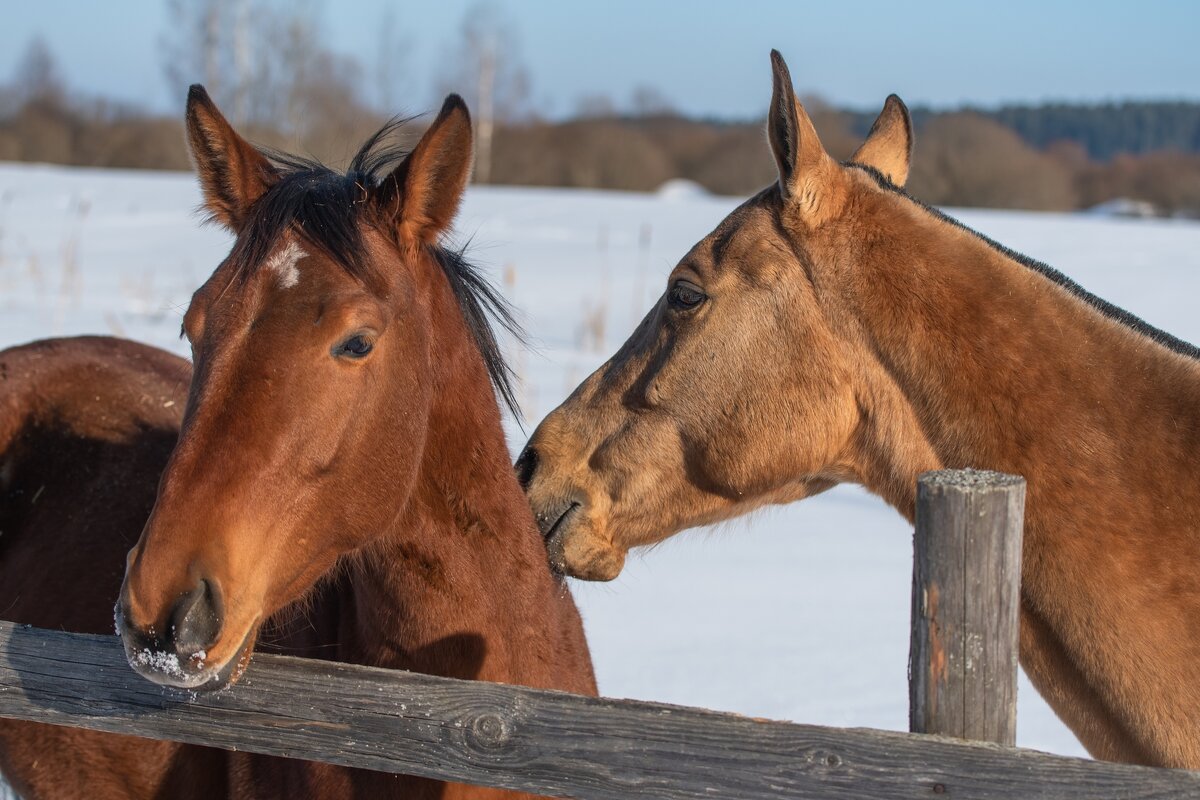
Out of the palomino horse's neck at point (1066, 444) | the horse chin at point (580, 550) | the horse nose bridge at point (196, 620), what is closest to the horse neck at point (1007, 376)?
the palomino horse's neck at point (1066, 444)

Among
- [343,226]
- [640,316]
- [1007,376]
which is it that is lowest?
[1007,376]

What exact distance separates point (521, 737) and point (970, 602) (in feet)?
2.68

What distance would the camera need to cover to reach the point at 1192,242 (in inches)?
798

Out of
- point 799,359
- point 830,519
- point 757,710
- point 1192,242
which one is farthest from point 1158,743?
point 1192,242

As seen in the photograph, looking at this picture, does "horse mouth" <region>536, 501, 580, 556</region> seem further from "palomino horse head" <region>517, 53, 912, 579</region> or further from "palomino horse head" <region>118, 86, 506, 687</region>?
"palomino horse head" <region>118, 86, 506, 687</region>

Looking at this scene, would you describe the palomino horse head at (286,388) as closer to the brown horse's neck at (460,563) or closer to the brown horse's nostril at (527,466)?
the brown horse's neck at (460,563)

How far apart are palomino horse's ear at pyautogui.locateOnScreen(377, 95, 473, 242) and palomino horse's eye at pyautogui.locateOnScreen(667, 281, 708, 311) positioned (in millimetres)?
591

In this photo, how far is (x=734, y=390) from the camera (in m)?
2.58

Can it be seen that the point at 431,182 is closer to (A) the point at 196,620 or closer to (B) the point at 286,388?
(B) the point at 286,388

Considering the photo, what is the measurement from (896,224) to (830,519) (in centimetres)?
467

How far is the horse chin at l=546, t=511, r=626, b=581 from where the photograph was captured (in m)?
2.73

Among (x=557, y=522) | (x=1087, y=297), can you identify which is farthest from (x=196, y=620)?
(x=1087, y=297)

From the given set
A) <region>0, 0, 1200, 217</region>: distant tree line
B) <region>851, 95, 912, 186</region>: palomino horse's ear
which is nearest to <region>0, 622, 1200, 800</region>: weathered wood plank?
<region>851, 95, 912, 186</region>: palomino horse's ear

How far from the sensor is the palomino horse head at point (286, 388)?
6.10ft
